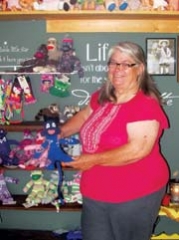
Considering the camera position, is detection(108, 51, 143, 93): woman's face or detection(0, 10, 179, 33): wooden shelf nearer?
detection(108, 51, 143, 93): woman's face

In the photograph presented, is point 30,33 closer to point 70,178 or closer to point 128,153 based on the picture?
point 70,178

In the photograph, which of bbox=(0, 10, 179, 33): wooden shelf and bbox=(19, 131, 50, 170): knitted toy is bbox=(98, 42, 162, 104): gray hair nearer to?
bbox=(19, 131, 50, 170): knitted toy

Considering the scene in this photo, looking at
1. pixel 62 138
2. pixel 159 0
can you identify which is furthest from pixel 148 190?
pixel 159 0

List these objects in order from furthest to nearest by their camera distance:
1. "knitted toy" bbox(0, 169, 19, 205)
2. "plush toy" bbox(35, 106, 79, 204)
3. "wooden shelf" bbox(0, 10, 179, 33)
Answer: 1. "knitted toy" bbox(0, 169, 19, 205)
2. "wooden shelf" bbox(0, 10, 179, 33)
3. "plush toy" bbox(35, 106, 79, 204)

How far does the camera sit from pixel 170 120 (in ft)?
6.97

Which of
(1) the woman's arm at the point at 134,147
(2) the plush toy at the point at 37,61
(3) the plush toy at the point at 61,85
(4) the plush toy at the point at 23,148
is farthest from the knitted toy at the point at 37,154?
(1) the woman's arm at the point at 134,147

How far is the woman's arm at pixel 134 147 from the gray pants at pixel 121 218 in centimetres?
16

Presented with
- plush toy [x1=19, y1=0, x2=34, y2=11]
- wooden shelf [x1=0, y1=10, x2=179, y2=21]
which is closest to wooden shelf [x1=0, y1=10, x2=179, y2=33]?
wooden shelf [x1=0, y1=10, x2=179, y2=21]

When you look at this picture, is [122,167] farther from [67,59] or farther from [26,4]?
[26,4]

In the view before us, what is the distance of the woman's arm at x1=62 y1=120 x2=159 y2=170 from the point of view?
1384mm

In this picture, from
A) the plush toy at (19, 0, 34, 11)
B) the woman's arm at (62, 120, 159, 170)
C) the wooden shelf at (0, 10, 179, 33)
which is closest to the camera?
the woman's arm at (62, 120, 159, 170)

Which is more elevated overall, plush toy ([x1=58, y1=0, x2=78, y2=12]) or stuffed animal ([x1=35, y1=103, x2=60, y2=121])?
plush toy ([x1=58, y1=0, x2=78, y2=12])

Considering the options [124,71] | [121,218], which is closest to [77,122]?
[124,71]

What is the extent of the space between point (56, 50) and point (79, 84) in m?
0.21
